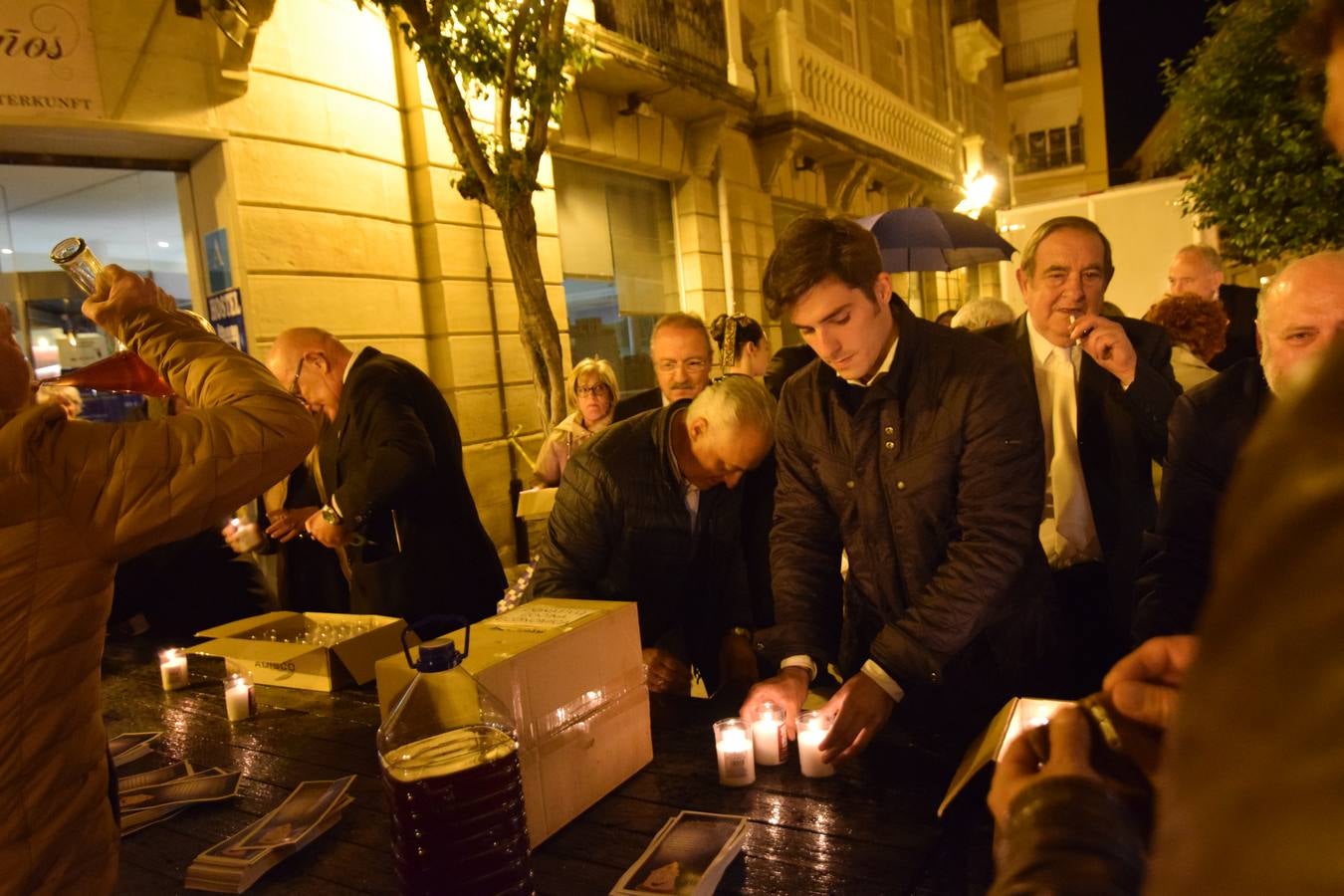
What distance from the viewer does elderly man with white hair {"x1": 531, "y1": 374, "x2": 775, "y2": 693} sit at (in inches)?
98.5

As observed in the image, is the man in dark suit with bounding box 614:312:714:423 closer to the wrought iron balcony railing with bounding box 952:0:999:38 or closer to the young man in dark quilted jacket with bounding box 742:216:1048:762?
the young man in dark quilted jacket with bounding box 742:216:1048:762

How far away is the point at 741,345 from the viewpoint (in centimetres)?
498

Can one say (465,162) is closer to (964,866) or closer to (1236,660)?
(964,866)

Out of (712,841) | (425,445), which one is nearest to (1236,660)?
(712,841)

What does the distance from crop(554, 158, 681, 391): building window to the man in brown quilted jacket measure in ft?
23.4

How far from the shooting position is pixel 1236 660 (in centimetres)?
35

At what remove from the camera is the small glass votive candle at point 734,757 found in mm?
1770

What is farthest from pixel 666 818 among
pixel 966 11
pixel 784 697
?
pixel 966 11

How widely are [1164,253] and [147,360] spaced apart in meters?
8.05

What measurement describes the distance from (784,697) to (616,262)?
8.04 metres

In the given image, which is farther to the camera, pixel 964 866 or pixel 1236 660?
pixel 964 866

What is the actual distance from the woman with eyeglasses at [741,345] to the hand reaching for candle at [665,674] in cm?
275

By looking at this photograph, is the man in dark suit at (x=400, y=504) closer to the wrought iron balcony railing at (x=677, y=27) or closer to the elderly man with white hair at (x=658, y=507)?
the elderly man with white hair at (x=658, y=507)

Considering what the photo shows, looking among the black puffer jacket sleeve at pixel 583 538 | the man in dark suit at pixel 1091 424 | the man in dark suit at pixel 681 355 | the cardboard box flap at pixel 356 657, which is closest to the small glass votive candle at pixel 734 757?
the black puffer jacket sleeve at pixel 583 538
